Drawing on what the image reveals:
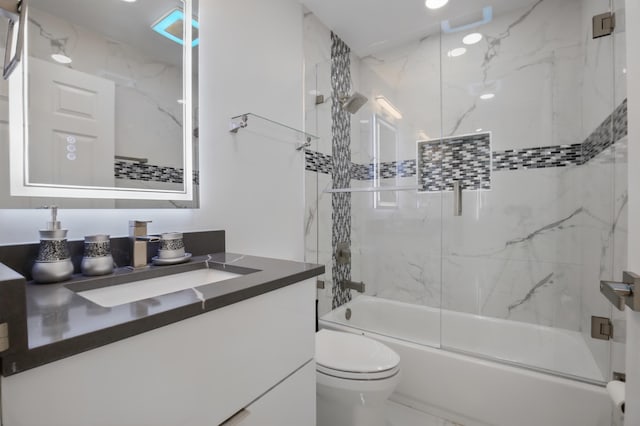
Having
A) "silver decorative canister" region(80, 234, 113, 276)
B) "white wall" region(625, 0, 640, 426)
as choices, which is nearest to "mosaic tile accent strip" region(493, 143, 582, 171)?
"white wall" region(625, 0, 640, 426)

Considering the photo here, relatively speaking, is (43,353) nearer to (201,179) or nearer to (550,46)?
(201,179)

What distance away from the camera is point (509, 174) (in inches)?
84.7

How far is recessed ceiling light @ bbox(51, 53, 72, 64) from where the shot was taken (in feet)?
3.07

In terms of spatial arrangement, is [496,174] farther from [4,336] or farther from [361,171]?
[4,336]

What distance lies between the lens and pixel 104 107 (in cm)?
105

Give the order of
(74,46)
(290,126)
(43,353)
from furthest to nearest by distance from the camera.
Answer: (290,126)
(74,46)
(43,353)

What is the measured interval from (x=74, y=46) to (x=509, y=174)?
2483mm

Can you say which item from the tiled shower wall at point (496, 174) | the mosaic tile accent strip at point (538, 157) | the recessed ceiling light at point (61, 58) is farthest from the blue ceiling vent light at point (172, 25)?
the mosaic tile accent strip at point (538, 157)

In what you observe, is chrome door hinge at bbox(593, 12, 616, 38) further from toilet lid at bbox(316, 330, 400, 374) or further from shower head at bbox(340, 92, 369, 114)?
toilet lid at bbox(316, 330, 400, 374)

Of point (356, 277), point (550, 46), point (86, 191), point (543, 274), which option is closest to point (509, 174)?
point (543, 274)

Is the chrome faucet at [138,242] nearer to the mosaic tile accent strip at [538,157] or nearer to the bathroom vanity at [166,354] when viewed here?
the bathroom vanity at [166,354]

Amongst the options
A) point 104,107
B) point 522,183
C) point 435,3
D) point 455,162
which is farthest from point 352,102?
point 104,107

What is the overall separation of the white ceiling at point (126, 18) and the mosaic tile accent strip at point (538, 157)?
213cm

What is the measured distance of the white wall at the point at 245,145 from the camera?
132 centimetres
